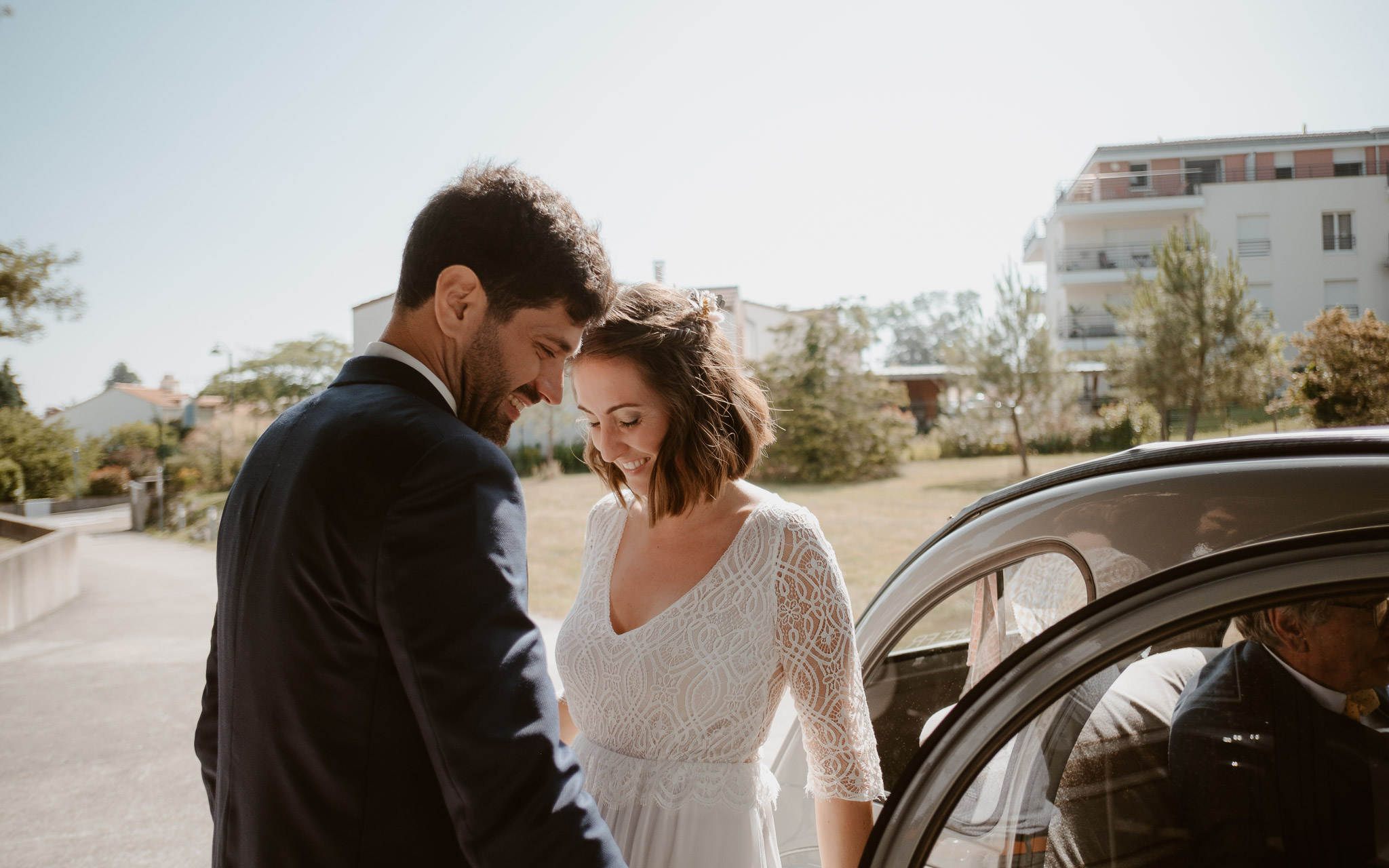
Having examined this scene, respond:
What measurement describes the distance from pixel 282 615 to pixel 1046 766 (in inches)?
48.6

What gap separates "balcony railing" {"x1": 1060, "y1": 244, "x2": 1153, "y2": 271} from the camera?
3784 centimetres

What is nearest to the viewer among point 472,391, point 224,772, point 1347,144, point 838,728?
point 224,772

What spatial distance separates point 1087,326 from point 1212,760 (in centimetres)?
4260

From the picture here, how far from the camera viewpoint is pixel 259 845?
114 cm

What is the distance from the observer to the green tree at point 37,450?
2898cm

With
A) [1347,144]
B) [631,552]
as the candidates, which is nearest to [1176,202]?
[1347,144]

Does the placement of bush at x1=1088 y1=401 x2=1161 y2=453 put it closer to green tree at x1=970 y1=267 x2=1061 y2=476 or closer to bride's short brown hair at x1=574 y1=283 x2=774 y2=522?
green tree at x1=970 y1=267 x2=1061 y2=476

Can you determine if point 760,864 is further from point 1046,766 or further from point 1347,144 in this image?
point 1347,144

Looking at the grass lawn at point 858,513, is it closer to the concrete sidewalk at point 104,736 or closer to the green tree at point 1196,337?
the concrete sidewalk at point 104,736

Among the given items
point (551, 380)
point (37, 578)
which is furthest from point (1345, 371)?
point (37, 578)

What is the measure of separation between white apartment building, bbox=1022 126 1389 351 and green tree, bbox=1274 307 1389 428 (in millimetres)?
18361

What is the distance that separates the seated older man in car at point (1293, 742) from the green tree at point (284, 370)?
47340 mm

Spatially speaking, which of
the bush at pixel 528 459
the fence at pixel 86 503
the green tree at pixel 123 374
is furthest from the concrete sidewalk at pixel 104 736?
the green tree at pixel 123 374

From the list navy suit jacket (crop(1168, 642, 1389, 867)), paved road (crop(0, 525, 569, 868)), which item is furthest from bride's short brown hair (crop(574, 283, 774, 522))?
paved road (crop(0, 525, 569, 868))
